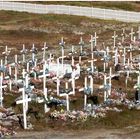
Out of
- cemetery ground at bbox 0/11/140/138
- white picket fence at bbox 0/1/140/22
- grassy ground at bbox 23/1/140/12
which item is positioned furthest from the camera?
grassy ground at bbox 23/1/140/12

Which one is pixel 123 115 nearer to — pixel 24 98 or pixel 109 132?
pixel 109 132

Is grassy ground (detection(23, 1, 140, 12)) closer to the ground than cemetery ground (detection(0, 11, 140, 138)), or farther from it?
farther from it

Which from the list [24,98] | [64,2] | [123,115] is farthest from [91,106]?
[64,2]

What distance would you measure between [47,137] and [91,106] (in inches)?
226

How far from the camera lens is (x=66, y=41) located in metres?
70.6

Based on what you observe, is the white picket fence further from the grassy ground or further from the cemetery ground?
the grassy ground

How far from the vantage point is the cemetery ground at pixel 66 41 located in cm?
3312

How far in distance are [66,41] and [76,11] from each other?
20.4 metres

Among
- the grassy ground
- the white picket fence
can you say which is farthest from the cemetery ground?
the grassy ground

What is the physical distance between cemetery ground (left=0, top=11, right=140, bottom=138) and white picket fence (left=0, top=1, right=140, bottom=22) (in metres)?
2.00

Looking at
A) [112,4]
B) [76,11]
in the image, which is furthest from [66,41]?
[112,4]

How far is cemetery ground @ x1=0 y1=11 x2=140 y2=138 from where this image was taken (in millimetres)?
33125

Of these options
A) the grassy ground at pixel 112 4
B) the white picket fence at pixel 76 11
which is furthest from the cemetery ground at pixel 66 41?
the grassy ground at pixel 112 4

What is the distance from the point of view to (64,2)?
107250mm
